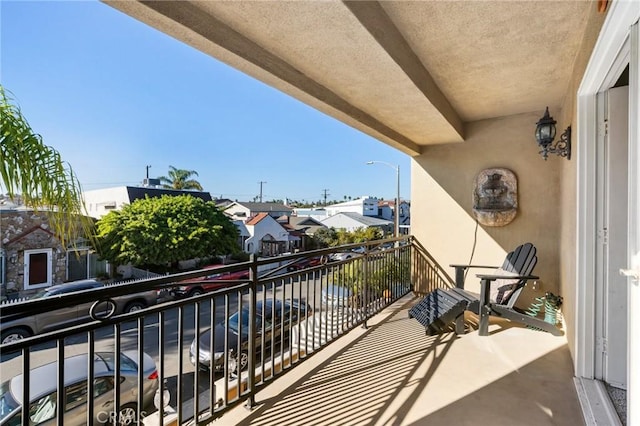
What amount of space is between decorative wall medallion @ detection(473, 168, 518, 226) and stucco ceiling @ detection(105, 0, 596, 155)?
1042 mm

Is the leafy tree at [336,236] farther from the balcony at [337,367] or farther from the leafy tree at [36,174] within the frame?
the leafy tree at [36,174]

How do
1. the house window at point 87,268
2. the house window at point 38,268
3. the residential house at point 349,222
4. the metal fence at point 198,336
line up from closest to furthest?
the metal fence at point 198,336 < the house window at point 38,268 < the house window at point 87,268 < the residential house at point 349,222

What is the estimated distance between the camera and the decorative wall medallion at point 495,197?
152 inches

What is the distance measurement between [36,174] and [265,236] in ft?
65.7

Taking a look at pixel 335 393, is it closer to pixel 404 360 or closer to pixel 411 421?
pixel 411 421

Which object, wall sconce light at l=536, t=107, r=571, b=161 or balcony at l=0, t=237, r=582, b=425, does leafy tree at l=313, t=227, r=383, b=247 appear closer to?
wall sconce light at l=536, t=107, r=571, b=161

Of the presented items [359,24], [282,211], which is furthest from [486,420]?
[282,211]

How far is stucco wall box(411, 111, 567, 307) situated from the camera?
3.69 meters

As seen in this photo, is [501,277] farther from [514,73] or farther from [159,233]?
[159,233]

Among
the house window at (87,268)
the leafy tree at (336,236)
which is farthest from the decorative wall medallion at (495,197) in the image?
the house window at (87,268)

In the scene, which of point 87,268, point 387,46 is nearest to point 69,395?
point 387,46

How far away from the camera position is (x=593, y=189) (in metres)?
1.92

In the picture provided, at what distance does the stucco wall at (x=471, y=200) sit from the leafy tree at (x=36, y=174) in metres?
3.96

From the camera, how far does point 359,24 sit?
1.66 m
